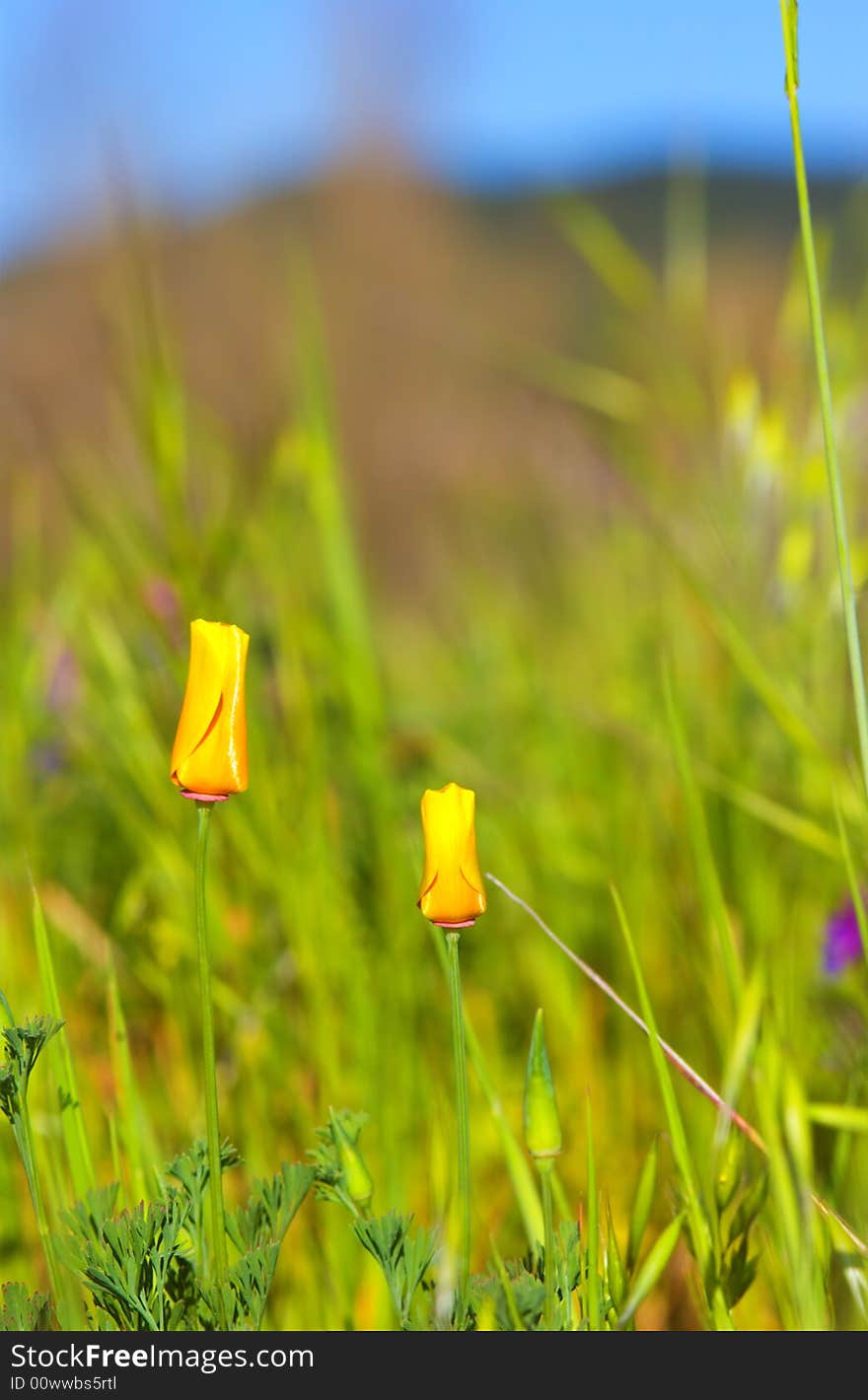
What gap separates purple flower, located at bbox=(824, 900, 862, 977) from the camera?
2.52ft

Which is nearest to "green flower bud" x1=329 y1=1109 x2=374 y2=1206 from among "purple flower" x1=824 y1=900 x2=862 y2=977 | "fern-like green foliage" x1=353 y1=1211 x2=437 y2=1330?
"fern-like green foliage" x1=353 y1=1211 x2=437 y2=1330

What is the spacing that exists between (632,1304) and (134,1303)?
0.16 m

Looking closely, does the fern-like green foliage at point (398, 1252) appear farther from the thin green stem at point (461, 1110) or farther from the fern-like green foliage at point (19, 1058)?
the fern-like green foliage at point (19, 1058)

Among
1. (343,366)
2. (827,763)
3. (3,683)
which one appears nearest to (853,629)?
(827,763)

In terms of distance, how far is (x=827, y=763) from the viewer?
0.68 m

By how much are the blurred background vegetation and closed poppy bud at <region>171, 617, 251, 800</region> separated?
0.17m

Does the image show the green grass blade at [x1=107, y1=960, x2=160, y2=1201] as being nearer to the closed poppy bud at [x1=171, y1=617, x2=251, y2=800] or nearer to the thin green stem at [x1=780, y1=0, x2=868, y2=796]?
the closed poppy bud at [x1=171, y1=617, x2=251, y2=800]

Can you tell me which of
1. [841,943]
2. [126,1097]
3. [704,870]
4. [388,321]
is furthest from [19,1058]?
[388,321]

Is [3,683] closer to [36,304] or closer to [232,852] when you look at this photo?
[232,852]

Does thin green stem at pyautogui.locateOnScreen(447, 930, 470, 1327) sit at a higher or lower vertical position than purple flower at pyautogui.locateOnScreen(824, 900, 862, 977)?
lower

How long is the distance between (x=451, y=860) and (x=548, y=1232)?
119 mm

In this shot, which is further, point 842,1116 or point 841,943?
point 841,943

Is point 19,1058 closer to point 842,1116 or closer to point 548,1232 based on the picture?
point 548,1232

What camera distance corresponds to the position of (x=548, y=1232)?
15.3 inches
